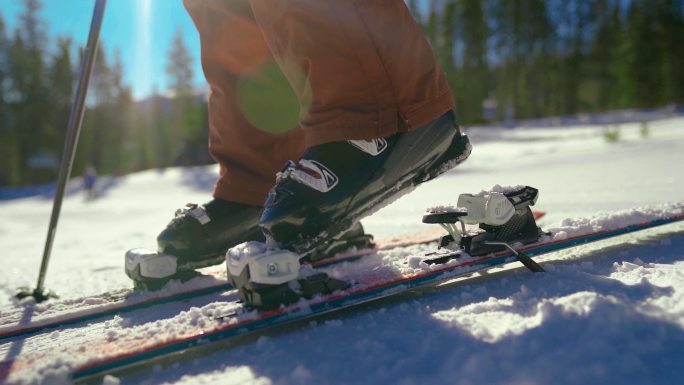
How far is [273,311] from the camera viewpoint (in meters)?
0.84

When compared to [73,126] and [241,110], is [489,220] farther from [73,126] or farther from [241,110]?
[73,126]

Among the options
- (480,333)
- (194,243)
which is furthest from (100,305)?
(480,333)

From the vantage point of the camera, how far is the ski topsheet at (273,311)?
0.73m

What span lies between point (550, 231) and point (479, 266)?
10.2 inches

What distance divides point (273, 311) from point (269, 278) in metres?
0.06

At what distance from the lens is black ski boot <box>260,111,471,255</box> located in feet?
3.15

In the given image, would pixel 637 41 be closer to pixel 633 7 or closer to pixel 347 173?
pixel 633 7

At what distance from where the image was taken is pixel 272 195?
38.9 inches

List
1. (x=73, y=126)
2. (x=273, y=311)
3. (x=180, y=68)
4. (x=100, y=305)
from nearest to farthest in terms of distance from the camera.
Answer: (x=273, y=311), (x=100, y=305), (x=73, y=126), (x=180, y=68)

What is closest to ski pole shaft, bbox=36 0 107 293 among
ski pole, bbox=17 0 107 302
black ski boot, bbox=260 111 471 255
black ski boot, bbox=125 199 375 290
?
ski pole, bbox=17 0 107 302

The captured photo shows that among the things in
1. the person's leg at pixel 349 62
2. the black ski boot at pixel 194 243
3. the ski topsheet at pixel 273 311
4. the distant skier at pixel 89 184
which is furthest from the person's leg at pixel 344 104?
the distant skier at pixel 89 184

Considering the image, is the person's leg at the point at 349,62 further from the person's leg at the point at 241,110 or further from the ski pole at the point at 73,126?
the ski pole at the point at 73,126

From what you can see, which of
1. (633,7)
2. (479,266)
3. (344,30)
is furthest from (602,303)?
(633,7)

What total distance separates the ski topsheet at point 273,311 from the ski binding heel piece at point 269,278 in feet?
0.07
